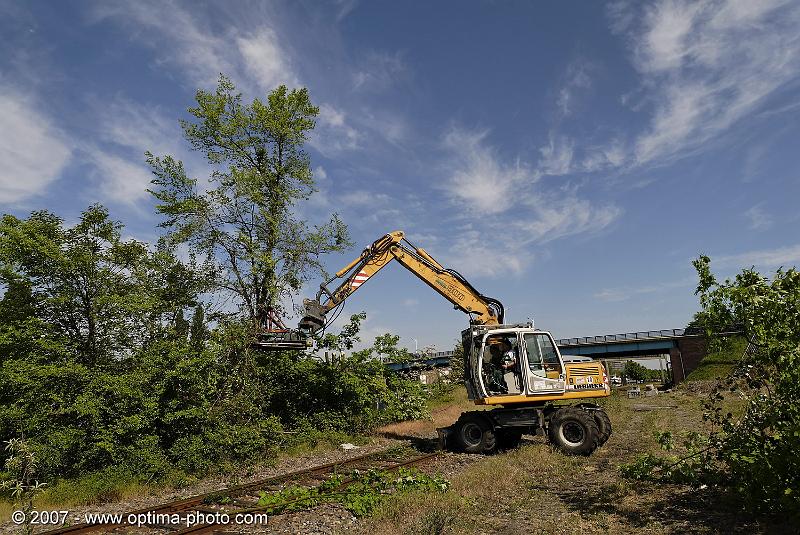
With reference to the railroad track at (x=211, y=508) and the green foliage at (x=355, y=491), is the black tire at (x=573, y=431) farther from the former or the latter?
the green foliage at (x=355, y=491)

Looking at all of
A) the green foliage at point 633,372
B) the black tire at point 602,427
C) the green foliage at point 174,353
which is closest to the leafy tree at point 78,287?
the green foliage at point 174,353

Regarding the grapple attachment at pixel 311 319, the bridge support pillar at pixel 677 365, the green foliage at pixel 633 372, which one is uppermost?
the grapple attachment at pixel 311 319

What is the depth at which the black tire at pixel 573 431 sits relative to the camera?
12906 millimetres

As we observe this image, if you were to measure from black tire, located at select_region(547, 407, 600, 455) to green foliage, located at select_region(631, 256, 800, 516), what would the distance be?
5.87 meters

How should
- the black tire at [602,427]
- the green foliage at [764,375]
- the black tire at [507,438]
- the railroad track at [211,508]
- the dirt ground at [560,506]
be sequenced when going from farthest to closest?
the black tire at [507,438] → the black tire at [602,427] → the railroad track at [211,508] → the dirt ground at [560,506] → the green foliage at [764,375]

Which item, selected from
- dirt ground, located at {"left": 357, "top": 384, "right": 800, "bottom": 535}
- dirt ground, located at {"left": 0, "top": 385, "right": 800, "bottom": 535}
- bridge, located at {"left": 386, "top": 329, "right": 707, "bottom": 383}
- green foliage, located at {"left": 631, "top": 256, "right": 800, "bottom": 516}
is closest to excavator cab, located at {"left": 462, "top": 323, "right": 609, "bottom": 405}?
dirt ground, located at {"left": 0, "top": 385, "right": 800, "bottom": 535}

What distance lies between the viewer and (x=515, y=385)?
14.1 m

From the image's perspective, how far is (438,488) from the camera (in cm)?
940

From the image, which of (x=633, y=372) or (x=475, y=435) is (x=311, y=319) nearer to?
(x=475, y=435)

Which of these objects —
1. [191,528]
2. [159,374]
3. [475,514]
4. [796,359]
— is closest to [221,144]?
[159,374]

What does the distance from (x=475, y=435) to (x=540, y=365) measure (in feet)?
9.69

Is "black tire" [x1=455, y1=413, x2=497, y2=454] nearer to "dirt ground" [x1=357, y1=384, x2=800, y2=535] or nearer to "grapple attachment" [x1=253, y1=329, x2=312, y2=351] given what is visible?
"dirt ground" [x1=357, y1=384, x2=800, y2=535]

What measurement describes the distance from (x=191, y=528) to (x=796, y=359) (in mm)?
8780

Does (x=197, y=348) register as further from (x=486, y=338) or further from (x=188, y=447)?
(x=486, y=338)
